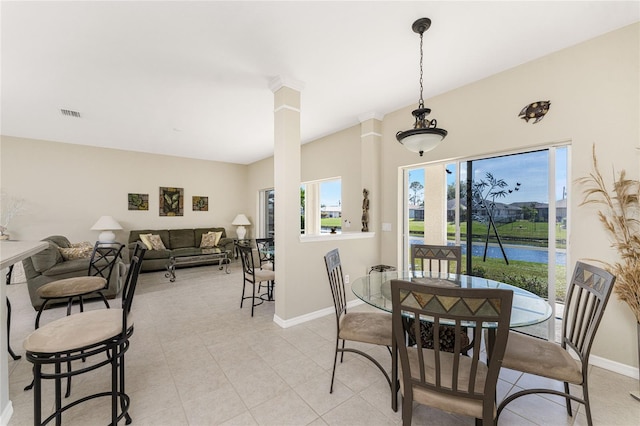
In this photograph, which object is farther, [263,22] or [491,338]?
[263,22]

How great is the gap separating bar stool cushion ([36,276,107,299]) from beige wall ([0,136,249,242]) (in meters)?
4.42

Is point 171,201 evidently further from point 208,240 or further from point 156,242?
point 208,240

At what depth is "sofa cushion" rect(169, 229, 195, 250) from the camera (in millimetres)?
6492

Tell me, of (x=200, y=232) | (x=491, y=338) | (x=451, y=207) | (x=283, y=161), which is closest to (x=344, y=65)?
(x=283, y=161)

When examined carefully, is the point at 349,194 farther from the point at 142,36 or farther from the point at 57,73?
the point at 57,73

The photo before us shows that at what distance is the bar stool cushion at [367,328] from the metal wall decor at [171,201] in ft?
20.9

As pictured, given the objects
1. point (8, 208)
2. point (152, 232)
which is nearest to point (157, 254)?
point (152, 232)

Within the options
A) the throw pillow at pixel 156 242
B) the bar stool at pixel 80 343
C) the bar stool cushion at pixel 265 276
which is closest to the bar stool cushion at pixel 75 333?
the bar stool at pixel 80 343

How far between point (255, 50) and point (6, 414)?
3.25 metres

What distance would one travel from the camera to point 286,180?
305 centimetres

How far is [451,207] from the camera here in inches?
133

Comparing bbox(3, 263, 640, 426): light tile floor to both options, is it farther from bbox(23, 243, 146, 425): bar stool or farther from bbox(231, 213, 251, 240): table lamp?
bbox(231, 213, 251, 240): table lamp

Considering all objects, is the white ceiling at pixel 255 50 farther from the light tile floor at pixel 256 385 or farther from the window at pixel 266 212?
the window at pixel 266 212

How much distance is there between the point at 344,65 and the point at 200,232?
19.2ft
